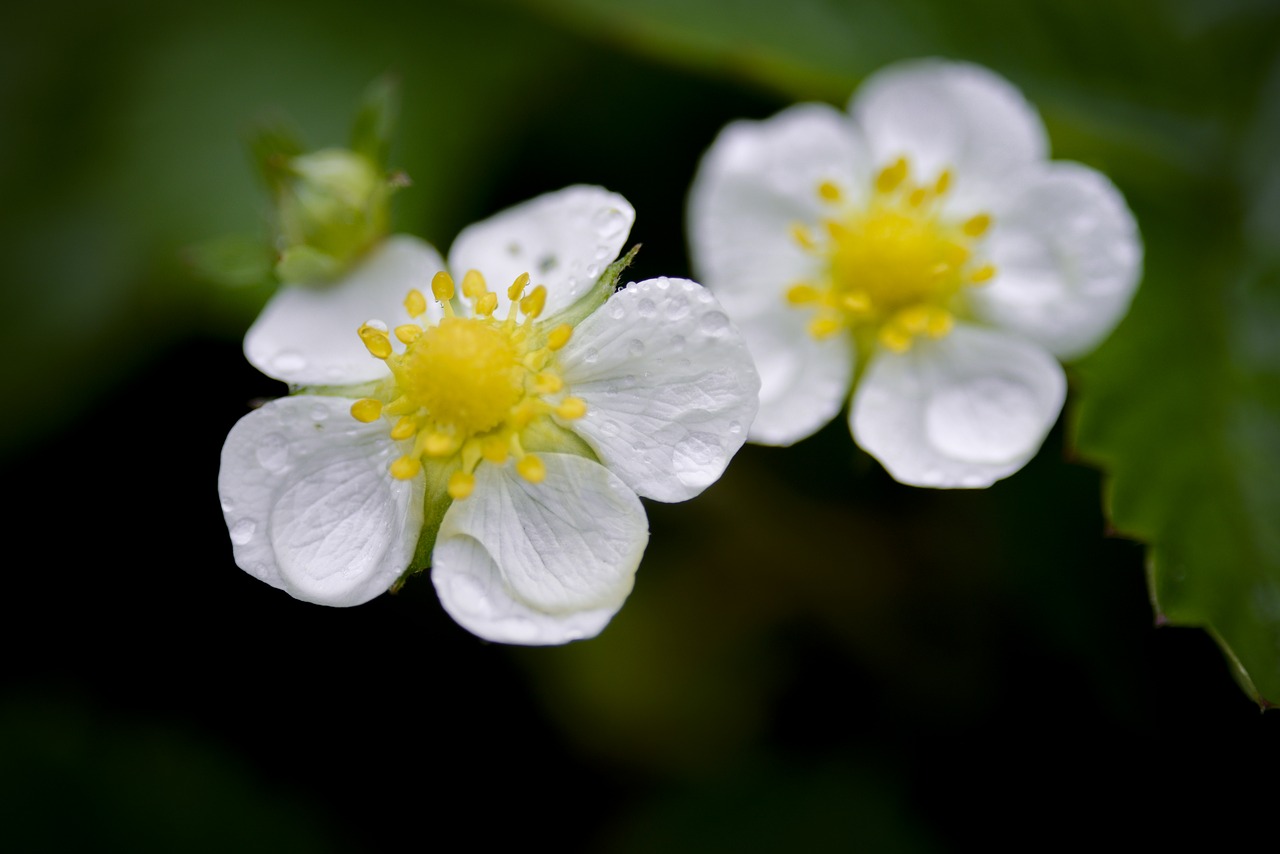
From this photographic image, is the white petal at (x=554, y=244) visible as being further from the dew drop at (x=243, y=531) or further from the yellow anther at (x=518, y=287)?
the dew drop at (x=243, y=531)

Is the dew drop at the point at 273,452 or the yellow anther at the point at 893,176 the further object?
the yellow anther at the point at 893,176

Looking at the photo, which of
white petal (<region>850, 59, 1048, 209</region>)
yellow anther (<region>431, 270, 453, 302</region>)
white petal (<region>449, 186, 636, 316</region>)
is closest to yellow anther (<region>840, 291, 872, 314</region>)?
white petal (<region>850, 59, 1048, 209</region>)

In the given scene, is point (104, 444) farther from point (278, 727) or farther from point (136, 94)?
point (136, 94)

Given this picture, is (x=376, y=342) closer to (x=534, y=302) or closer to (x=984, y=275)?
(x=534, y=302)

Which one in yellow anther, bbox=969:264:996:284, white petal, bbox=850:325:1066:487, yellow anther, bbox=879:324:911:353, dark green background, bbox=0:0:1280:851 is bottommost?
dark green background, bbox=0:0:1280:851

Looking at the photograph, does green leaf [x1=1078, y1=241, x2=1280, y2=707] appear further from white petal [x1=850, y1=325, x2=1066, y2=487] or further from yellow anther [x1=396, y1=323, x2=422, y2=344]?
yellow anther [x1=396, y1=323, x2=422, y2=344]

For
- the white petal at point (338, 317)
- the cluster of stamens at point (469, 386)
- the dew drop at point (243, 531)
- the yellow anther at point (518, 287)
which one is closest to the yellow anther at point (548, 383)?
the cluster of stamens at point (469, 386)
